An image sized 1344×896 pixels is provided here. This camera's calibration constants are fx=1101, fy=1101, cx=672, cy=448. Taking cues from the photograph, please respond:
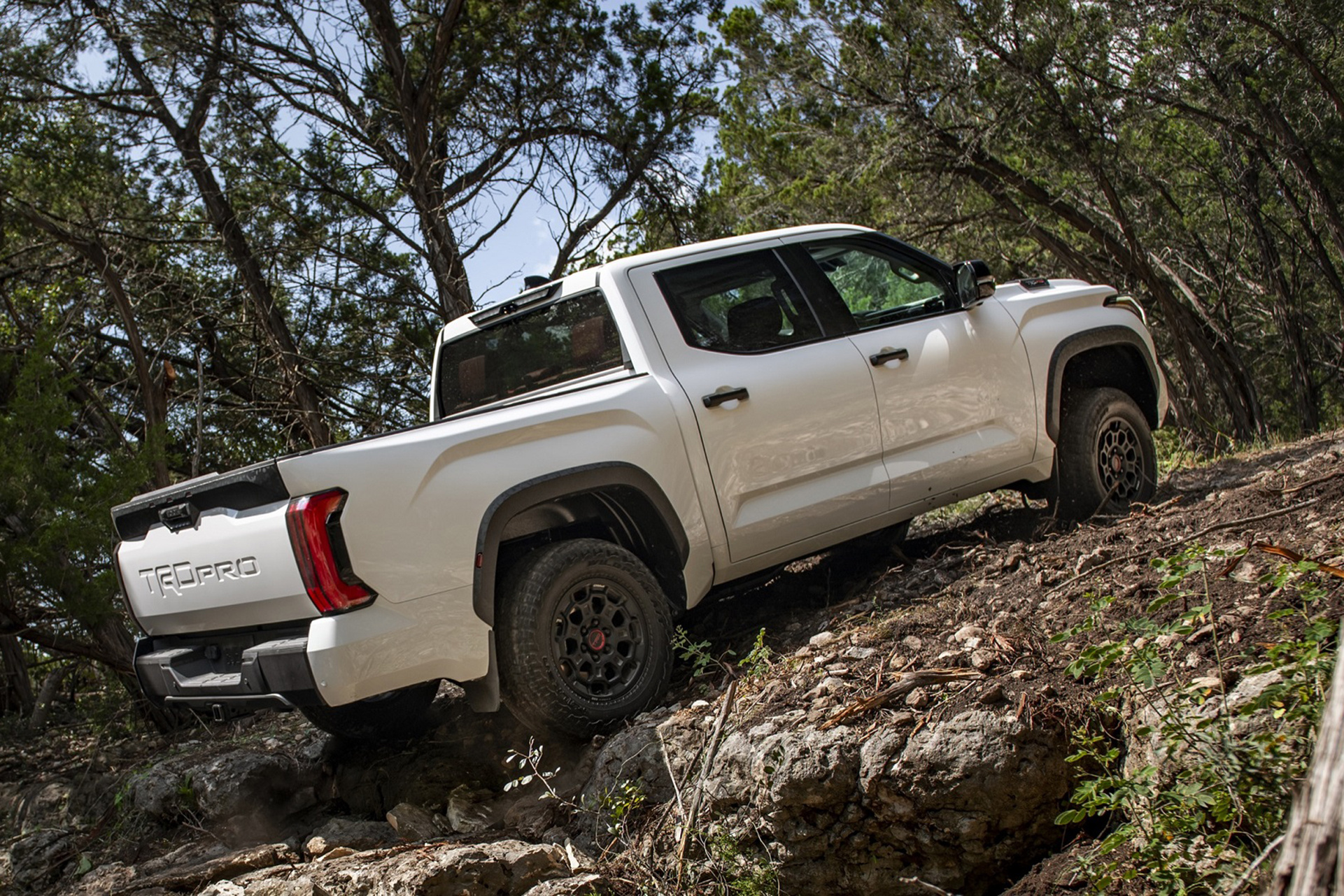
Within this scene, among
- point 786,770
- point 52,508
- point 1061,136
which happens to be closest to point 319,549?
point 786,770

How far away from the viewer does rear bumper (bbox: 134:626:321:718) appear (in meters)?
3.69

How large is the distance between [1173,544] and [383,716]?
3415mm

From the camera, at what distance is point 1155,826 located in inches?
114

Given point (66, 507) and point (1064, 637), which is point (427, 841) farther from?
point (66, 507)

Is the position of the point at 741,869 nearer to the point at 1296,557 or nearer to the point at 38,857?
the point at 1296,557

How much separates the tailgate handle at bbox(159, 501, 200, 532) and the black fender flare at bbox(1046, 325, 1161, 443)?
4.16m

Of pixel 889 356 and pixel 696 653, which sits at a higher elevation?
pixel 889 356

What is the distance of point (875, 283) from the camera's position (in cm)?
567

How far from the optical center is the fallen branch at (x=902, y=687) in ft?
12.0

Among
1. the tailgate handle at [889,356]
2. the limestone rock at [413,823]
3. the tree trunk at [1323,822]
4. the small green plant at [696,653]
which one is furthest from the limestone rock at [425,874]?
the tailgate handle at [889,356]

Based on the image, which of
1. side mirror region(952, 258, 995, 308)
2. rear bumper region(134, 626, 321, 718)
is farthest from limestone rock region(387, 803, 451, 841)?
side mirror region(952, 258, 995, 308)

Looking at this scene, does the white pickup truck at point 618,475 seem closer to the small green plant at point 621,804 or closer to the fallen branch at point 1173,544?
the small green plant at point 621,804

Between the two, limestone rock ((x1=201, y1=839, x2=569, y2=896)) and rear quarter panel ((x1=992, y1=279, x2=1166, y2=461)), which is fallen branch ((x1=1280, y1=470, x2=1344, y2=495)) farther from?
limestone rock ((x1=201, y1=839, x2=569, y2=896))

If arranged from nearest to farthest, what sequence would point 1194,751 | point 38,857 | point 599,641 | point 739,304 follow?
point 1194,751, point 599,641, point 38,857, point 739,304
